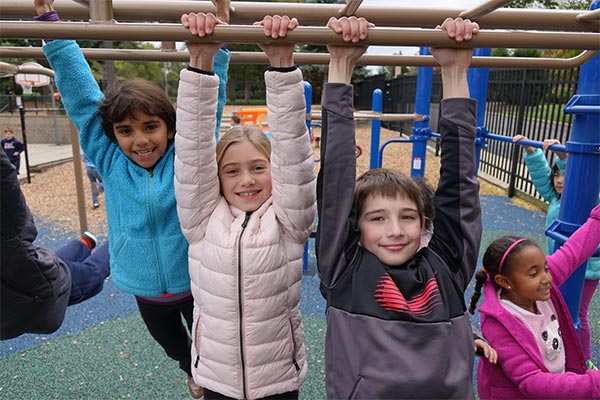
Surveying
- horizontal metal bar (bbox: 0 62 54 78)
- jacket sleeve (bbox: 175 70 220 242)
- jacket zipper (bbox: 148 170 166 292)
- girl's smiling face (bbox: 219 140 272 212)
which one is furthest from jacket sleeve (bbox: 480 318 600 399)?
horizontal metal bar (bbox: 0 62 54 78)

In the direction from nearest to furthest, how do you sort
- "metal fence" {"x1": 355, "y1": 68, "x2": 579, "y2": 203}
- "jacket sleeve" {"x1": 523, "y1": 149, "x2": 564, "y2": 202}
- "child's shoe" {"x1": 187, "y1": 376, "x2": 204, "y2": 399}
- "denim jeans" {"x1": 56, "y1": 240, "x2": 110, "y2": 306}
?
"denim jeans" {"x1": 56, "y1": 240, "x2": 110, "y2": 306}
"child's shoe" {"x1": 187, "y1": 376, "x2": 204, "y2": 399}
"jacket sleeve" {"x1": 523, "y1": 149, "x2": 564, "y2": 202}
"metal fence" {"x1": 355, "y1": 68, "x2": 579, "y2": 203}

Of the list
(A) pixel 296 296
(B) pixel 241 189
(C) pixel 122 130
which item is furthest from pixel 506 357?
(C) pixel 122 130

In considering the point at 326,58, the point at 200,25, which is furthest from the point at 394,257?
the point at 326,58

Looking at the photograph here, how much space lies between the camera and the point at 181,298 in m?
1.84

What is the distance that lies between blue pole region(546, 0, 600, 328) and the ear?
358 millimetres

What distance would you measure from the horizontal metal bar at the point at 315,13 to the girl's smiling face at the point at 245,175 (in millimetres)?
410

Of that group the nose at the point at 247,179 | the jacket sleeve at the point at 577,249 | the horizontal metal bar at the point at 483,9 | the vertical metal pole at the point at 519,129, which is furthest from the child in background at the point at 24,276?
the vertical metal pole at the point at 519,129

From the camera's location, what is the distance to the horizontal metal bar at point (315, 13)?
4.35 ft

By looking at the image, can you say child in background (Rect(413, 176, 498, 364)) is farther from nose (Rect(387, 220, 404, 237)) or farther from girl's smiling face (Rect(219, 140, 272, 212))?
girl's smiling face (Rect(219, 140, 272, 212))

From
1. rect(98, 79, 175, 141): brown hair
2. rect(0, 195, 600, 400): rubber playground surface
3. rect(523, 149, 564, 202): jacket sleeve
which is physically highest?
rect(98, 79, 175, 141): brown hair

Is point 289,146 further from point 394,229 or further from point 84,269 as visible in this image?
point 84,269

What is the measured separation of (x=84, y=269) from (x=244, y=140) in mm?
998

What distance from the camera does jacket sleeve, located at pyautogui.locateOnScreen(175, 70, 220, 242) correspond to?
4.57ft

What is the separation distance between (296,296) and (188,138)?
62 cm
